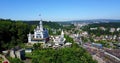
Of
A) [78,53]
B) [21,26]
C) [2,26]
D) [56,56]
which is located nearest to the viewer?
[56,56]

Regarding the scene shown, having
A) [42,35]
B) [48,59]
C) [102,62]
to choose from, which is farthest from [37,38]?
[48,59]

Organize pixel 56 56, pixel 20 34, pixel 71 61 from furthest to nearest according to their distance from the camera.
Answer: pixel 20 34 < pixel 56 56 < pixel 71 61

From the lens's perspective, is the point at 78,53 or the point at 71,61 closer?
the point at 71,61

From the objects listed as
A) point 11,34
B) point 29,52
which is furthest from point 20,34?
point 29,52

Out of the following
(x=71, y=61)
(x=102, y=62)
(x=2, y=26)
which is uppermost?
(x=2, y=26)

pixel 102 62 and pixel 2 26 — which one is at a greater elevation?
pixel 2 26

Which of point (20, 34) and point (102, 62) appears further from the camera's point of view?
point (20, 34)

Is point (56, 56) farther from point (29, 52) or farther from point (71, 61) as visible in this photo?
point (29, 52)

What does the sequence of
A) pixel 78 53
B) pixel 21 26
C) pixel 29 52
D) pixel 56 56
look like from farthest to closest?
1. pixel 21 26
2. pixel 29 52
3. pixel 78 53
4. pixel 56 56

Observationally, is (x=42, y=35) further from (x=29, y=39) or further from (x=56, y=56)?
(x=56, y=56)
